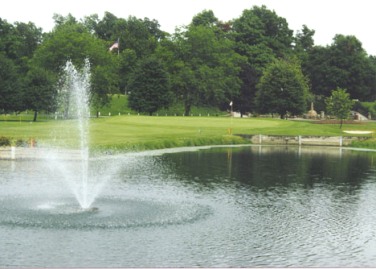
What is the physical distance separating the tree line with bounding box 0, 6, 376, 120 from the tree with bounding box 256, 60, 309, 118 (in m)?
0.21

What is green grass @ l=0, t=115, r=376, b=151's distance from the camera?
195ft

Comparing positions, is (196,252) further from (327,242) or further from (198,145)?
(198,145)

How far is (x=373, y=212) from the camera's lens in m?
27.6

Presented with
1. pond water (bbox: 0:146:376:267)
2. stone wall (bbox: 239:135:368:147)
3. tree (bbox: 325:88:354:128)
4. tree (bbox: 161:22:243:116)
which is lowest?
pond water (bbox: 0:146:376:267)

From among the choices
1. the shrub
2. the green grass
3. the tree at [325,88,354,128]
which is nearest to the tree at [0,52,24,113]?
the green grass

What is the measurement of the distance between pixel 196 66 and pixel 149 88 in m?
16.1

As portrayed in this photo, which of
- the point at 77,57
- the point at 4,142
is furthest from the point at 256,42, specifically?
the point at 4,142

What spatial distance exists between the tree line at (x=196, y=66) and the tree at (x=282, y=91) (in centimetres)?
21

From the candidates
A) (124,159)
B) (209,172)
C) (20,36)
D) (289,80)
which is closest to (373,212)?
(209,172)

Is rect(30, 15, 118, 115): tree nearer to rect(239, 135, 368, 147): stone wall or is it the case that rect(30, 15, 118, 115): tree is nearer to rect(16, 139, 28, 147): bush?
rect(239, 135, 368, 147): stone wall

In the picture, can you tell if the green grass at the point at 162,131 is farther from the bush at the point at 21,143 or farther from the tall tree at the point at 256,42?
the tall tree at the point at 256,42

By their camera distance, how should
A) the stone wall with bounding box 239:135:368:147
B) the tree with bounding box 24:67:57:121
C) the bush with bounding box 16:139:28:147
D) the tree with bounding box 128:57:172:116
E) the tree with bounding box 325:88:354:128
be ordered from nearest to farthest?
the bush with bounding box 16:139:28:147
the stone wall with bounding box 239:135:368:147
the tree with bounding box 325:88:354:128
the tree with bounding box 24:67:57:121
the tree with bounding box 128:57:172:116

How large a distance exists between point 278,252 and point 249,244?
138cm

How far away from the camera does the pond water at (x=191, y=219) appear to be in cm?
1900
